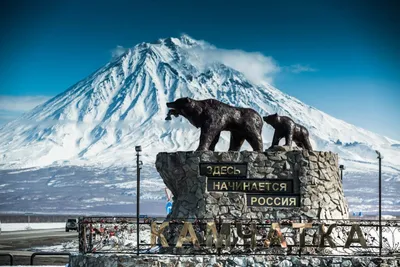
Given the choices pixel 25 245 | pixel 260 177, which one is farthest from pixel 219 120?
pixel 25 245

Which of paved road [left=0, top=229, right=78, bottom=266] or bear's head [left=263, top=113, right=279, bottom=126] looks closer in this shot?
bear's head [left=263, top=113, right=279, bottom=126]

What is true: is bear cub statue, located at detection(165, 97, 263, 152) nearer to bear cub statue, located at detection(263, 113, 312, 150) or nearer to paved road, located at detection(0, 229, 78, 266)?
bear cub statue, located at detection(263, 113, 312, 150)

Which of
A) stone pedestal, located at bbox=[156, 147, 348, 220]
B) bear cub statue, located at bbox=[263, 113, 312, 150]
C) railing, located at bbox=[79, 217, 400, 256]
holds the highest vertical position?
bear cub statue, located at bbox=[263, 113, 312, 150]

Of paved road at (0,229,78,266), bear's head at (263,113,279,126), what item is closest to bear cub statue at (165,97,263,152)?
bear's head at (263,113,279,126)

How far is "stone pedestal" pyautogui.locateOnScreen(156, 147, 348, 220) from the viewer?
2280 centimetres

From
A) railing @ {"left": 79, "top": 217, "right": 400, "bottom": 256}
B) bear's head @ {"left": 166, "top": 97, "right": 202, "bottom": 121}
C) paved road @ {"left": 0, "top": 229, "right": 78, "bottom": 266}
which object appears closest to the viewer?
railing @ {"left": 79, "top": 217, "right": 400, "bottom": 256}

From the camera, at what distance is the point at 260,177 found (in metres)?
23.1

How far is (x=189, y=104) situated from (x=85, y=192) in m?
172

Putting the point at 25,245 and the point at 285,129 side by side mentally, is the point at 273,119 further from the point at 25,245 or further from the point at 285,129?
the point at 25,245

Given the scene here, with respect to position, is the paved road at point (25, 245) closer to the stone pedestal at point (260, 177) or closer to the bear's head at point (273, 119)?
the stone pedestal at point (260, 177)

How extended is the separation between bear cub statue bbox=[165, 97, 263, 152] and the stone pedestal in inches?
42.6

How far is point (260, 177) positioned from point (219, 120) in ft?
7.88

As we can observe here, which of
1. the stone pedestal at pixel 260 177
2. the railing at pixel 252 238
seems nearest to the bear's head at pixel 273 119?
the stone pedestal at pixel 260 177

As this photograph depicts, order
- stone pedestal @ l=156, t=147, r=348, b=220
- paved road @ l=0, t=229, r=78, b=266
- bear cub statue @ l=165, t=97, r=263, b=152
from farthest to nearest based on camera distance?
paved road @ l=0, t=229, r=78, b=266 → bear cub statue @ l=165, t=97, r=263, b=152 → stone pedestal @ l=156, t=147, r=348, b=220
